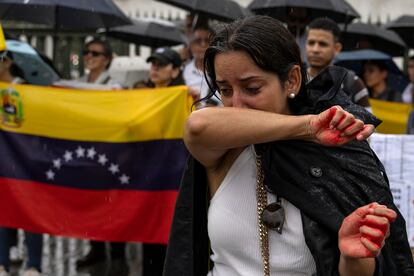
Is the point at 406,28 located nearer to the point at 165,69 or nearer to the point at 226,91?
the point at 165,69

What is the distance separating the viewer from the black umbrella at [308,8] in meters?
8.01

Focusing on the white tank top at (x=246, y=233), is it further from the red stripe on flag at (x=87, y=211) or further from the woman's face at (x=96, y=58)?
the woman's face at (x=96, y=58)

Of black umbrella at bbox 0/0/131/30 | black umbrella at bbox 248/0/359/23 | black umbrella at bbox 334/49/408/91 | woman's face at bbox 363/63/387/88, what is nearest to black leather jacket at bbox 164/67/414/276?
black umbrella at bbox 248/0/359/23

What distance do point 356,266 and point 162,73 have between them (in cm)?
543

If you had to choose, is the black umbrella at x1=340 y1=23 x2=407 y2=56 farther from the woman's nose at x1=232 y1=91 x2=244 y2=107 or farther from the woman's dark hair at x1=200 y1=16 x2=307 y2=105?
the woman's nose at x1=232 y1=91 x2=244 y2=107

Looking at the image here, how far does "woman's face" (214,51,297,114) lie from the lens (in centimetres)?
237

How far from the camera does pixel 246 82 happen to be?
2.38 metres

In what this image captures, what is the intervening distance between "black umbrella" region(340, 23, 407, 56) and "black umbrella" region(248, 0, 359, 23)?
168 centimetres

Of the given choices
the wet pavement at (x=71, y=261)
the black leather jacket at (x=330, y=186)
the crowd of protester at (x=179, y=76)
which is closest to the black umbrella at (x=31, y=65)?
the crowd of protester at (x=179, y=76)

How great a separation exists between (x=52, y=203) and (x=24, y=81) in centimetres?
146

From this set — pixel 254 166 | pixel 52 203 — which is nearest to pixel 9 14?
pixel 52 203

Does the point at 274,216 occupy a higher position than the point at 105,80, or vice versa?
the point at 274,216

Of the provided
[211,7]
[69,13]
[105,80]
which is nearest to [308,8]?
[211,7]

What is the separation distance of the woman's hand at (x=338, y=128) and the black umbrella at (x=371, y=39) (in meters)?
8.68
